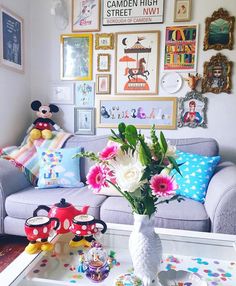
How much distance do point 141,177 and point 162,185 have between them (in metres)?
0.06

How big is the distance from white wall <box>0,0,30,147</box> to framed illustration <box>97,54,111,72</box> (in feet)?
2.26

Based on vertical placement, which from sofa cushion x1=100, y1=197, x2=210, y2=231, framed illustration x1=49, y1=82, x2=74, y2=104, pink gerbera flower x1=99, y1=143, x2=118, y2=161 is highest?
framed illustration x1=49, y1=82, x2=74, y2=104

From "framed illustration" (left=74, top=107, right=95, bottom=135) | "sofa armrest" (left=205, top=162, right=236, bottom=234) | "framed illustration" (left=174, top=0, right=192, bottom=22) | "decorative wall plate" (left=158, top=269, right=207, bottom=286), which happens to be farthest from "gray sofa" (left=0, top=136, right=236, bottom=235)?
"framed illustration" (left=174, top=0, right=192, bottom=22)

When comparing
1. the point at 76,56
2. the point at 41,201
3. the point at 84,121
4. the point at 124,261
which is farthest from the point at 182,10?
the point at 124,261

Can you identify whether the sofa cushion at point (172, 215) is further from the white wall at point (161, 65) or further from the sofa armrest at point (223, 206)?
the white wall at point (161, 65)

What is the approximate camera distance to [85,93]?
7.86ft

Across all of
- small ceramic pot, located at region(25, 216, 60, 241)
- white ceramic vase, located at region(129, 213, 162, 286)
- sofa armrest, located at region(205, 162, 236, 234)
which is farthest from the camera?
sofa armrest, located at region(205, 162, 236, 234)

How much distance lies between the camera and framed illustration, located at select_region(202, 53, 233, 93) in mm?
2127

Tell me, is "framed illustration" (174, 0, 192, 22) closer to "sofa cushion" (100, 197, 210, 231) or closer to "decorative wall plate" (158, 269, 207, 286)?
"sofa cushion" (100, 197, 210, 231)

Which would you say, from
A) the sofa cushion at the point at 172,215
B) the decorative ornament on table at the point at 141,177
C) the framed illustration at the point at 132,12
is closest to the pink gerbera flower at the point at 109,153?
the decorative ornament on table at the point at 141,177

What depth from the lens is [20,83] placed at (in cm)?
237

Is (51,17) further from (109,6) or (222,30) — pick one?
(222,30)

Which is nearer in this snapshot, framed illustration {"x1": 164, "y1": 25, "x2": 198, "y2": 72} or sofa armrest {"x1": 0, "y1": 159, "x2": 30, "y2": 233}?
sofa armrest {"x1": 0, "y1": 159, "x2": 30, "y2": 233}

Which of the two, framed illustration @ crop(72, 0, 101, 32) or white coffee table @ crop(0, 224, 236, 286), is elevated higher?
framed illustration @ crop(72, 0, 101, 32)
